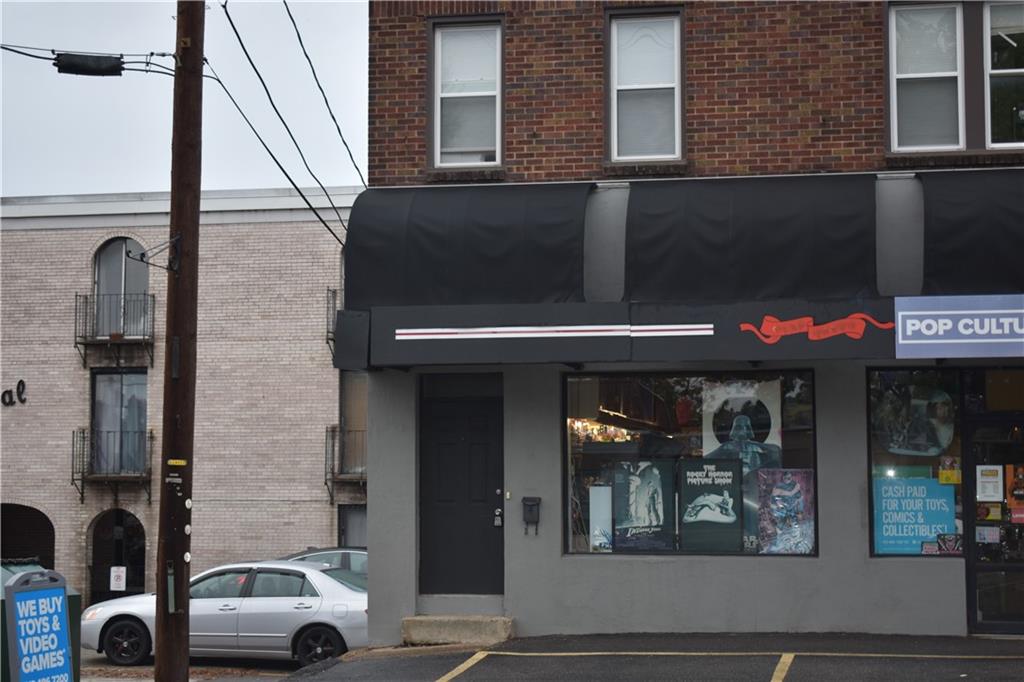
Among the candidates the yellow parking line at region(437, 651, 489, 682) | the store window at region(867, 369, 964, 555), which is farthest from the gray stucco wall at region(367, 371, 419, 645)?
the store window at region(867, 369, 964, 555)

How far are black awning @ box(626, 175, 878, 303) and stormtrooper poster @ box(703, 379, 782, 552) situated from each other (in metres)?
1.21

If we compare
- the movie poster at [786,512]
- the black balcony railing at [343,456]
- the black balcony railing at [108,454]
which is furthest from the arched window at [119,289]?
the movie poster at [786,512]

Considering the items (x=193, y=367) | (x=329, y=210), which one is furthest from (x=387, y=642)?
(x=329, y=210)

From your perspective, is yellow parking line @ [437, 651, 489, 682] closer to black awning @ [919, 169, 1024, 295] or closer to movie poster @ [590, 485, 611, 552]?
movie poster @ [590, 485, 611, 552]

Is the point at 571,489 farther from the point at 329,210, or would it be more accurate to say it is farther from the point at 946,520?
the point at 329,210

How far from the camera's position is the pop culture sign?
12.1 metres

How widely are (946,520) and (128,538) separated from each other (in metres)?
21.8

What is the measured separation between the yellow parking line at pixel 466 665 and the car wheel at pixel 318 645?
482 centimetres

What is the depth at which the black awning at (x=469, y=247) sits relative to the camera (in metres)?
13.2

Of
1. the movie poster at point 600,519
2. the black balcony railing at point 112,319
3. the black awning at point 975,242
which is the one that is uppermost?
the black balcony railing at point 112,319

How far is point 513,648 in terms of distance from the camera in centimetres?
1300

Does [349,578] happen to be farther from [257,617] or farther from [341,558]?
[341,558]

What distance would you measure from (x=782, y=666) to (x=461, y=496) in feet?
12.8

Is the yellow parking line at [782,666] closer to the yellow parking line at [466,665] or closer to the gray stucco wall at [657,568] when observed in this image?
the gray stucco wall at [657,568]
